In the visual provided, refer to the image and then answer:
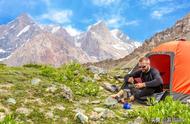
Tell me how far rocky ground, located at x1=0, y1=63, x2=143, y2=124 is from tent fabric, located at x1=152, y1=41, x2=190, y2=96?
8.84 ft

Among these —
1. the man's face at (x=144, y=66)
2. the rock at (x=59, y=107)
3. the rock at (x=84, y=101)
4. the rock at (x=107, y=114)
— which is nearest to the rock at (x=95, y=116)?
the rock at (x=107, y=114)

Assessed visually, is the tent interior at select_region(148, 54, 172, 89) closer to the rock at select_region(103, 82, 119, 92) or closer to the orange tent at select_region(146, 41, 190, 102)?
the orange tent at select_region(146, 41, 190, 102)

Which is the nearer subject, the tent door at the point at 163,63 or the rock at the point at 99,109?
the rock at the point at 99,109

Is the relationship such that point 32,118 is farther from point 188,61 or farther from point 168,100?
point 188,61

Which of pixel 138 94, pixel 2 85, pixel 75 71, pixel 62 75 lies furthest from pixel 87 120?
pixel 75 71

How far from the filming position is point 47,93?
44.8 feet

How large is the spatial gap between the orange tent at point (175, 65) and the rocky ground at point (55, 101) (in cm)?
259

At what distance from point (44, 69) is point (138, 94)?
14.8 feet

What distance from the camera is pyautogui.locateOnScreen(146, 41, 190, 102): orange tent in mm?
17506

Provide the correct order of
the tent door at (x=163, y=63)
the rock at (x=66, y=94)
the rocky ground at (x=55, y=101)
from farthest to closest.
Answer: the tent door at (x=163, y=63) < the rock at (x=66, y=94) < the rocky ground at (x=55, y=101)

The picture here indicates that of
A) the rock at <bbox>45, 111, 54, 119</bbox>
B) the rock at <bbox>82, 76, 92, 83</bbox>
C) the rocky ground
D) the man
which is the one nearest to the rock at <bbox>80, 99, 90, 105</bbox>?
the rocky ground

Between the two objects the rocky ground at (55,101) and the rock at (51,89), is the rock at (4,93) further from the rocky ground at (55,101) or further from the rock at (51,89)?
the rock at (51,89)

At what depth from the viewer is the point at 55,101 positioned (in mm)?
13242

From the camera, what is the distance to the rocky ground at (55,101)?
1151 cm
